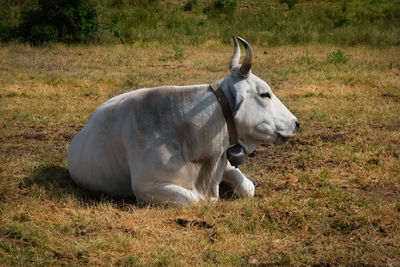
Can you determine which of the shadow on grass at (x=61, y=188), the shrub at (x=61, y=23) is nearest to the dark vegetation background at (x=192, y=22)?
the shrub at (x=61, y=23)

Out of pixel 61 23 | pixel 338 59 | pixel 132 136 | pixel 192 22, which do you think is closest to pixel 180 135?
pixel 132 136

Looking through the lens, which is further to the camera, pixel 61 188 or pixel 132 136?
pixel 61 188

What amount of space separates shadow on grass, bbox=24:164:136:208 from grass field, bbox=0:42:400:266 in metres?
0.02

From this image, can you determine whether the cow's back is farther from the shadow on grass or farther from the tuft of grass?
the tuft of grass

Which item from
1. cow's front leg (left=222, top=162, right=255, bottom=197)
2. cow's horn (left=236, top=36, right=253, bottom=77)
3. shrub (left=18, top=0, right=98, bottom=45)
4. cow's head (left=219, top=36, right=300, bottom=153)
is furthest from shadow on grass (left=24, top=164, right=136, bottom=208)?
shrub (left=18, top=0, right=98, bottom=45)

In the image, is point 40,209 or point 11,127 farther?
point 11,127

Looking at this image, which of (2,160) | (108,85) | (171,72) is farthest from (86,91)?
(2,160)

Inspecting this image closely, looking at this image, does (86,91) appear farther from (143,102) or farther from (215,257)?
(215,257)

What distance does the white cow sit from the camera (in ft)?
13.8

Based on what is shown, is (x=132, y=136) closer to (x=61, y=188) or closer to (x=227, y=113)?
(x=227, y=113)

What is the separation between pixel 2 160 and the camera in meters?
5.55

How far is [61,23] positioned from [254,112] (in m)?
10.3

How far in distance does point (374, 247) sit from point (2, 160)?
3.69m

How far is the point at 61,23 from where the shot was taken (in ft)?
44.7
